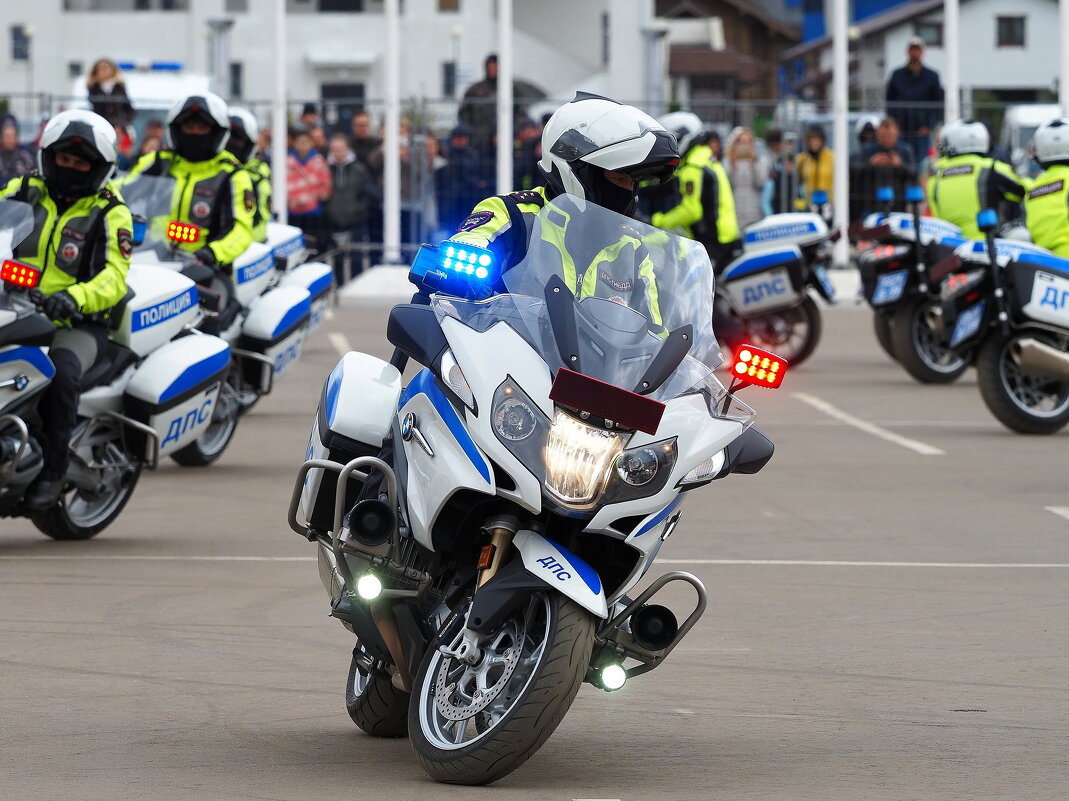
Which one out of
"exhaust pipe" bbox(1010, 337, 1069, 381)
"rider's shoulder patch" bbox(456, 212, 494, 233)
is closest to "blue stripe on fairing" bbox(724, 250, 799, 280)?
"exhaust pipe" bbox(1010, 337, 1069, 381)

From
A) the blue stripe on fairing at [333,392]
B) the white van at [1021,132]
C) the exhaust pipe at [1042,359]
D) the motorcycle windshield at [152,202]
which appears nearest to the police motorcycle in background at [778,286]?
the exhaust pipe at [1042,359]

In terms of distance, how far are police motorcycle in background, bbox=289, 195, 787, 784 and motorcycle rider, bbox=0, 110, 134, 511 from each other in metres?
3.83

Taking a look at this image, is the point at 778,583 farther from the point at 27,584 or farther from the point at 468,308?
the point at 468,308

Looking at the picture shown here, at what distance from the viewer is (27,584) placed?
9094mm

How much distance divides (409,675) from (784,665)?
6.33 feet

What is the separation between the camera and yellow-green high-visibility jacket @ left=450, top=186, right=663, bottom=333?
5.89m

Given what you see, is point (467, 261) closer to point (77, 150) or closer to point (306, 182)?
point (77, 150)

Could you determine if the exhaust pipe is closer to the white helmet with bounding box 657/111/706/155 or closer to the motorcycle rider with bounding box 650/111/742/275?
the motorcycle rider with bounding box 650/111/742/275

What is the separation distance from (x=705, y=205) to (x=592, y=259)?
42.5 feet

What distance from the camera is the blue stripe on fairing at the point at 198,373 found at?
34.0ft

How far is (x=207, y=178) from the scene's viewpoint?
13664mm

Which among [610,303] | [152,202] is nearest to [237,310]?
[152,202]

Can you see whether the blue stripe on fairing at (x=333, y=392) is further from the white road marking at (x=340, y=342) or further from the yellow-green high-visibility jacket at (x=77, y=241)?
the white road marking at (x=340, y=342)

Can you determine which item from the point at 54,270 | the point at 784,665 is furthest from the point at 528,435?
the point at 54,270
